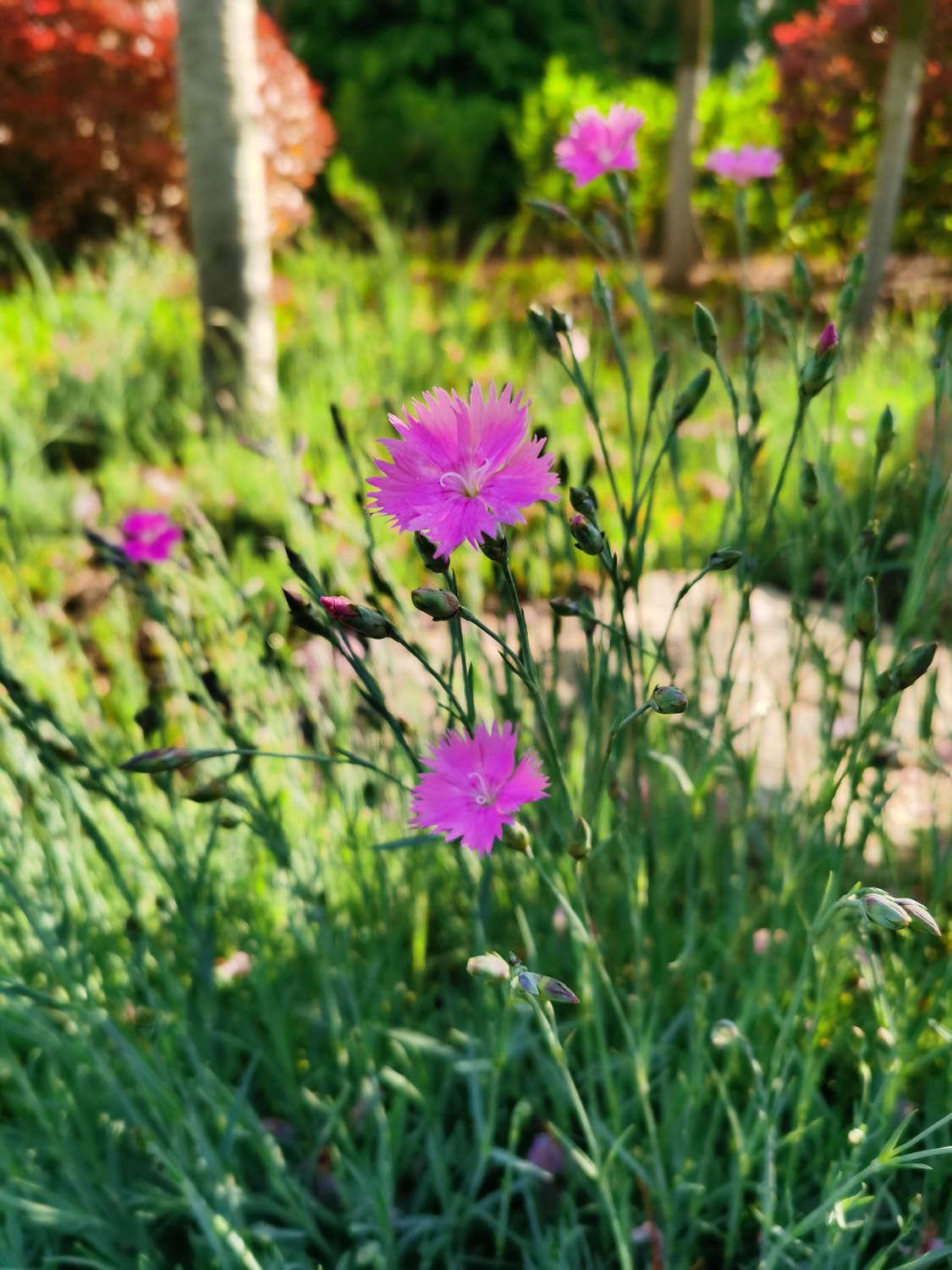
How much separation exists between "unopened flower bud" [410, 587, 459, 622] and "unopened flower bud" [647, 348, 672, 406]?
1.40 ft

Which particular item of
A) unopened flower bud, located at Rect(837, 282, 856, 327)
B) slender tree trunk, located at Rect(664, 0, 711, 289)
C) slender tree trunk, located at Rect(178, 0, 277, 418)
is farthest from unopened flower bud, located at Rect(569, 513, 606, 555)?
slender tree trunk, located at Rect(664, 0, 711, 289)

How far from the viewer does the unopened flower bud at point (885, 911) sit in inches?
26.4

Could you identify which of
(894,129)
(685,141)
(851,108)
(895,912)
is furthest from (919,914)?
(851,108)

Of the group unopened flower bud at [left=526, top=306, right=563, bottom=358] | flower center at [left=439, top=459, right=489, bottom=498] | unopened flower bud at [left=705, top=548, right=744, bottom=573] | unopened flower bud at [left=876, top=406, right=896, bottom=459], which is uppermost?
unopened flower bud at [left=526, top=306, right=563, bottom=358]

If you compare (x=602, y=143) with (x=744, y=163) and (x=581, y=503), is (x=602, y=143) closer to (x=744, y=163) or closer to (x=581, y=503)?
(x=744, y=163)

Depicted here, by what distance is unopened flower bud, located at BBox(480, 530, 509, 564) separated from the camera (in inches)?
26.9

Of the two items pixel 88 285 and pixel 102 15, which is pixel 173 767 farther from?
pixel 102 15

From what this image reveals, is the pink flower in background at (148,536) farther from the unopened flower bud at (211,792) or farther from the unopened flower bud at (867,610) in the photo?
the unopened flower bud at (867,610)

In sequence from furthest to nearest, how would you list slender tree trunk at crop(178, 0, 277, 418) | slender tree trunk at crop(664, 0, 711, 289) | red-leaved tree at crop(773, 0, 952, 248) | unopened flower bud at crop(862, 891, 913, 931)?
red-leaved tree at crop(773, 0, 952, 248) < slender tree trunk at crop(664, 0, 711, 289) < slender tree trunk at crop(178, 0, 277, 418) < unopened flower bud at crop(862, 891, 913, 931)

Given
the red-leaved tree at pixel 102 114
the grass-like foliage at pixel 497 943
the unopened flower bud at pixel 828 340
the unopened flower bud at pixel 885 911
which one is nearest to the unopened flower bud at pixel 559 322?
the grass-like foliage at pixel 497 943

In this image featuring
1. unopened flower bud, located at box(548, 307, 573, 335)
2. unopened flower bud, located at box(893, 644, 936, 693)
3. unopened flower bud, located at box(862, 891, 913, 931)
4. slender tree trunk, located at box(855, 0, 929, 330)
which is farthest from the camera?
slender tree trunk, located at box(855, 0, 929, 330)

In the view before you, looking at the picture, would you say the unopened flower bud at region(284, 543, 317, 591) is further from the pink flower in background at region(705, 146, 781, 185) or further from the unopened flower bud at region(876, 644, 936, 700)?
the pink flower in background at region(705, 146, 781, 185)

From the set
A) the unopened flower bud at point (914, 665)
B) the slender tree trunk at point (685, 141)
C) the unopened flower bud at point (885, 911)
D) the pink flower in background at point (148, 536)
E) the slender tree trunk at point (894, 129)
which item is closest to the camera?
the unopened flower bud at point (885, 911)

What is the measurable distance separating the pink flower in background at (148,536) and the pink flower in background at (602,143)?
64cm
